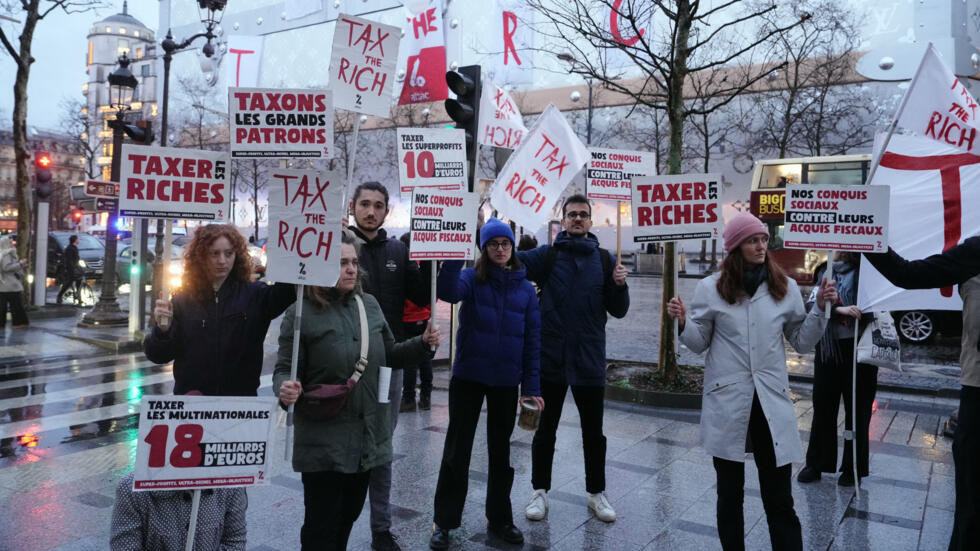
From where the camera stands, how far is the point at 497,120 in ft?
25.7

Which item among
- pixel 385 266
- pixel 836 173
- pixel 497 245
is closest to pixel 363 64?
pixel 385 266

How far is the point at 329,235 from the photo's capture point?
3.39 metres

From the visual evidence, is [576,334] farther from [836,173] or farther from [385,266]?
[836,173]

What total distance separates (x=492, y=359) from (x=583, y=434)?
98 cm

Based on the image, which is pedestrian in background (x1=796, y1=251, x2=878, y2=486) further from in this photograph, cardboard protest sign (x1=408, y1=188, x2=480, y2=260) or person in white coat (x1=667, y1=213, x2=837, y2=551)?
cardboard protest sign (x1=408, y1=188, x2=480, y2=260)

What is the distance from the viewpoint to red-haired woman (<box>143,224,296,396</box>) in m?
3.31

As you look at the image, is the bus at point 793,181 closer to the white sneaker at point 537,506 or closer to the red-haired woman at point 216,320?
the white sneaker at point 537,506

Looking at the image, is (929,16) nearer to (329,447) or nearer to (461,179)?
(461,179)

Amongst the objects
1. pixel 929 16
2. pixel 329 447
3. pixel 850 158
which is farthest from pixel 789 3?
pixel 329 447

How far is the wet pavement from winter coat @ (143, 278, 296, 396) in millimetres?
637

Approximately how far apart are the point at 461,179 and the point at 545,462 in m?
2.63

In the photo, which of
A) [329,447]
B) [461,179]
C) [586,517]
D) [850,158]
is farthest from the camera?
[850,158]

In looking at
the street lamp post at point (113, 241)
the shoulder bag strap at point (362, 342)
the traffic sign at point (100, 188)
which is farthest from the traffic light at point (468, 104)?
the street lamp post at point (113, 241)

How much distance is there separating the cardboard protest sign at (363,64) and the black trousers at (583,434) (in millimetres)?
2157
